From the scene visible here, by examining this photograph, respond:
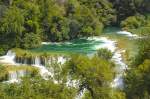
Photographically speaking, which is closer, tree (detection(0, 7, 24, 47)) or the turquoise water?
the turquoise water

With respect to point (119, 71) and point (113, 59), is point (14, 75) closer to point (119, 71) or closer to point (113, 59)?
point (113, 59)

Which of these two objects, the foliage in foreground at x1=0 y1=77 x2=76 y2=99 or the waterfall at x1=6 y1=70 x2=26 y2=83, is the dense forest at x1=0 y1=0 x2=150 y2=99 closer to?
the foliage in foreground at x1=0 y1=77 x2=76 y2=99

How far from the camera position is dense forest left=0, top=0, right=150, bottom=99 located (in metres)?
30.9

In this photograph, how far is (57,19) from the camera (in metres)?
66.4

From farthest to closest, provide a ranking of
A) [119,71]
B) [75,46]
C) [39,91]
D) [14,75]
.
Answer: [75,46], [14,75], [119,71], [39,91]

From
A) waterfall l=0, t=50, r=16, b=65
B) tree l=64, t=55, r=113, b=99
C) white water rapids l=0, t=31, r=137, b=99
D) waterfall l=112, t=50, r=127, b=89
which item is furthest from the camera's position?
waterfall l=0, t=50, r=16, b=65

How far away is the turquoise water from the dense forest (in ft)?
5.86

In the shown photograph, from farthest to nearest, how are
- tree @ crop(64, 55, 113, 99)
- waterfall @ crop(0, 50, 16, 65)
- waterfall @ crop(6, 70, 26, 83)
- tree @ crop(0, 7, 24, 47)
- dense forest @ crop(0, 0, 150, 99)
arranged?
tree @ crop(0, 7, 24, 47) < waterfall @ crop(0, 50, 16, 65) < waterfall @ crop(6, 70, 26, 83) < tree @ crop(64, 55, 113, 99) < dense forest @ crop(0, 0, 150, 99)

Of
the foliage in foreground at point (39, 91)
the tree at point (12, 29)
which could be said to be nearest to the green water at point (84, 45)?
the tree at point (12, 29)

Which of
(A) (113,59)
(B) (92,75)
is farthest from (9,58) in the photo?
(B) (92,75)

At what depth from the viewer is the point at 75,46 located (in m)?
60.2

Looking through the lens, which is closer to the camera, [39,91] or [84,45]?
[39,91]

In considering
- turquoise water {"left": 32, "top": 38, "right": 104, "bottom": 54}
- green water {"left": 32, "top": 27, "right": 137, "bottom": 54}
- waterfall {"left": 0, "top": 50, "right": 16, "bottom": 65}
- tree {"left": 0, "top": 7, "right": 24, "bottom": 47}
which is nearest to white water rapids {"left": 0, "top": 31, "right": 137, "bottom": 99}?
waterfall {"left": 0, "top": 50, "right": 16, "bottom": 65}

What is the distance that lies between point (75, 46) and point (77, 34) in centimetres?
698
